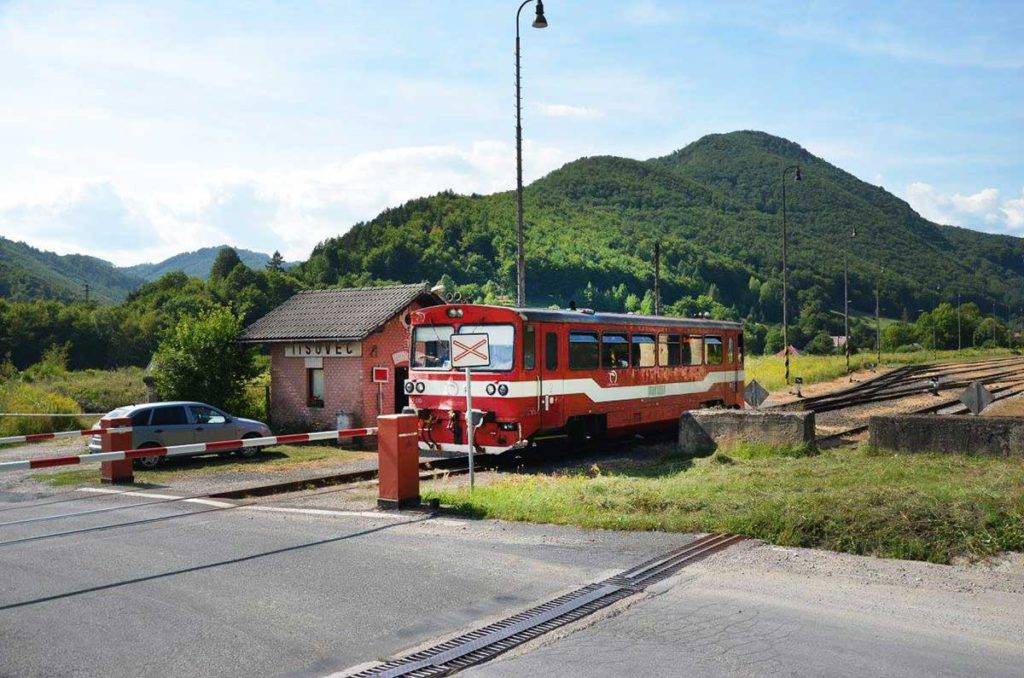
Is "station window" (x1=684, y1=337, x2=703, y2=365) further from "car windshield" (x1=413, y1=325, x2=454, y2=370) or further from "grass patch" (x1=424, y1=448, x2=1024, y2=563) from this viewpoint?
"grass patch" (x1=424, y1=448, x2=1024, y2=563)

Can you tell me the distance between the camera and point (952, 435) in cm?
1437

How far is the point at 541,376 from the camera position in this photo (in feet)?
57.1

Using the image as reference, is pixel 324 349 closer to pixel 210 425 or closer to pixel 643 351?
pixel 210 425

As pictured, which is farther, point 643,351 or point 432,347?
point 643,351

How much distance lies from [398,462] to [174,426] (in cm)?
926

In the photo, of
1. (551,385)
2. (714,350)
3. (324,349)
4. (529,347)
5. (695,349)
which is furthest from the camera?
(324,349)

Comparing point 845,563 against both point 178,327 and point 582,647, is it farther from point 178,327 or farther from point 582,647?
point 178,327

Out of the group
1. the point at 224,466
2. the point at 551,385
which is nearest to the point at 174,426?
the point at 224,466

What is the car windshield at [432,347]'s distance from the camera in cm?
1825

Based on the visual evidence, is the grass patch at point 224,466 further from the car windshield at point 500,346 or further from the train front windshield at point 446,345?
the car windshield at point 500,346

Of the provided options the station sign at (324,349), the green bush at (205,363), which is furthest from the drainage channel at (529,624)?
the green bush at (205,363)

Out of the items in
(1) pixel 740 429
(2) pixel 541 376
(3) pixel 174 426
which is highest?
(2) pixel 541 376

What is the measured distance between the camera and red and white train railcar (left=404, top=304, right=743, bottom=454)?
17141 mm

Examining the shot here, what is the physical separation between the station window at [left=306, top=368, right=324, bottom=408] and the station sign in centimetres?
52
